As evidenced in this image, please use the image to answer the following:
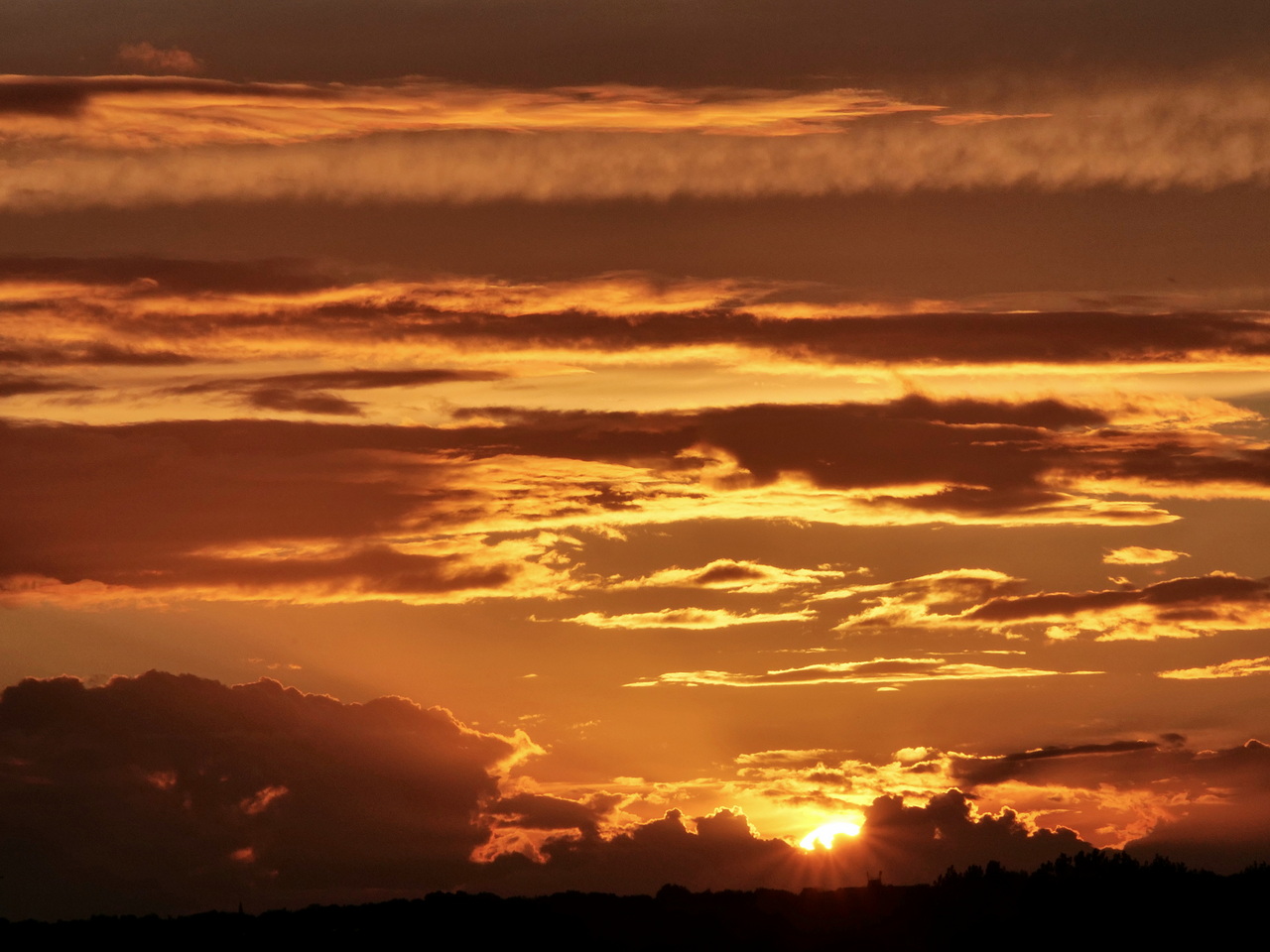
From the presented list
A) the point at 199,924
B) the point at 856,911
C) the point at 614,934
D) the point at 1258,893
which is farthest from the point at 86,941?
the point at 1258,893

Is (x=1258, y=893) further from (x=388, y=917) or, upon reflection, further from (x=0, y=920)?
(x=0, y=920)

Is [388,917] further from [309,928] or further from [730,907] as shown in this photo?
[730,907]

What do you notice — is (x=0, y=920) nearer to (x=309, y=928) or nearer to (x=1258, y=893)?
(x=309, y=928)

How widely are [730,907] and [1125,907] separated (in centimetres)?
2236

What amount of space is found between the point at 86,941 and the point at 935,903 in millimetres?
47499

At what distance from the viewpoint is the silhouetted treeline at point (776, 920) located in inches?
4914

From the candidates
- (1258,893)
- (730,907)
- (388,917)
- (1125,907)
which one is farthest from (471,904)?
(1258,893)

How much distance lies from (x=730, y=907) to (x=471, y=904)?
47.9 feet

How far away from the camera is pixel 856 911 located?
12988 centimetres

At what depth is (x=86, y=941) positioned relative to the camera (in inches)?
4902

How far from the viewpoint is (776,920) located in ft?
419

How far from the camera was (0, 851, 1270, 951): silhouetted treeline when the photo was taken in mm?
124812

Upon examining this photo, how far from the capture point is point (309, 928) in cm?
12550

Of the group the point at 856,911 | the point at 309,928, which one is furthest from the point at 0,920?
the point at 856,911
